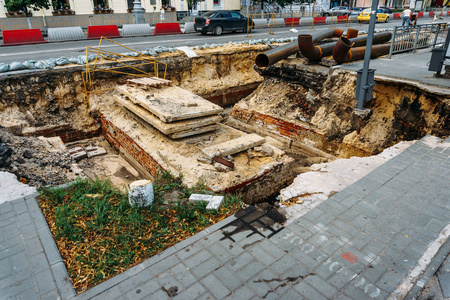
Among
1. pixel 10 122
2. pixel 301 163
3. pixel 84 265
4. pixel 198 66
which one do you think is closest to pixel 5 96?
pixel 10 122

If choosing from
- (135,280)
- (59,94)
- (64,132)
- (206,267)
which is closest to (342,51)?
(206,267)

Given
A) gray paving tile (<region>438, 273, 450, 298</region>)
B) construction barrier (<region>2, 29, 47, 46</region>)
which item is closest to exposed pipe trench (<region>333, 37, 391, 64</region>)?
gray paving tile (<region>438, 273, 450, 298</region>)

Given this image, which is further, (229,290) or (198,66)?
(198,66)

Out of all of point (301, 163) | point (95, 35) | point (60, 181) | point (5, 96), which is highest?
point (95, 35)

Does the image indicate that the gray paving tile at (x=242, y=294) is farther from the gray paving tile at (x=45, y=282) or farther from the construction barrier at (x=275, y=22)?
the construction barrier at (x=275, y=22)

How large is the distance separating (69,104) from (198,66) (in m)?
4.65

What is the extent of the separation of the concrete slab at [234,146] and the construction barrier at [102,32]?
14.4 m

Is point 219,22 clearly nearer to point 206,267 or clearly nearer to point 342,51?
point 342,51

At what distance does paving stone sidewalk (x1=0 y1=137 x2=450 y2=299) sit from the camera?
2.91 metres

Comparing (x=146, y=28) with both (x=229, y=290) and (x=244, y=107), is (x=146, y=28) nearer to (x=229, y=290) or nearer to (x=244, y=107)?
(x=244, y=107)

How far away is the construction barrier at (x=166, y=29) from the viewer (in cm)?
1900

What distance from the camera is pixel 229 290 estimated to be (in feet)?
9.48

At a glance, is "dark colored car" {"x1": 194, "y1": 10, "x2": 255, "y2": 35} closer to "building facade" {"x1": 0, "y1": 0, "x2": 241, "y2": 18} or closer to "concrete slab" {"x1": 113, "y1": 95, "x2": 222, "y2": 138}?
"building facade" {"x1": 0, "y1": 0, "x2": 241, "y2": 18}

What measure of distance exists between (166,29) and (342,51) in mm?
13945
